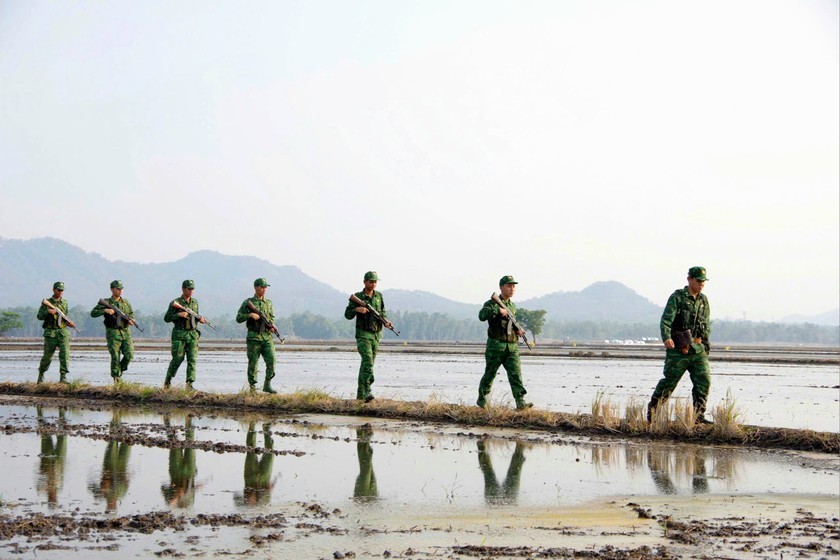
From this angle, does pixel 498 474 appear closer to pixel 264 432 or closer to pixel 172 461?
pixel 172 461

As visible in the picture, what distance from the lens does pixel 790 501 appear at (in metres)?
9.08

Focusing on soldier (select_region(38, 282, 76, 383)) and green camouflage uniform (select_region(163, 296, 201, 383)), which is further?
soldier (select_region(38, 282, 76, 383))

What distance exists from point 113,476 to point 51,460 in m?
1.39

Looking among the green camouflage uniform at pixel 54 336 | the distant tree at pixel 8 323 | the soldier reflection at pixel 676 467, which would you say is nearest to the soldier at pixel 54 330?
the green camouflage uniform at pixel 54 336

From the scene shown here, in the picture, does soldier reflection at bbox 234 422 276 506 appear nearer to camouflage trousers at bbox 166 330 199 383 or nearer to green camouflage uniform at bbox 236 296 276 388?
green camouflage uniform at bbox 236 296 276 388

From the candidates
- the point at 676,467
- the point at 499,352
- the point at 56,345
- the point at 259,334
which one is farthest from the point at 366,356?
the point at 56,345

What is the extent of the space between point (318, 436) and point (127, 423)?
10.8 feet

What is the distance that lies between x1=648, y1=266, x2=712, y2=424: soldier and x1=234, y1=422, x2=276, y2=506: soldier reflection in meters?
5.61

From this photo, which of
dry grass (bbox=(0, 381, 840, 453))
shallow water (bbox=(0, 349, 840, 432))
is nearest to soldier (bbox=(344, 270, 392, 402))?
dry grass (bbox=(0, 381, 840, 453))

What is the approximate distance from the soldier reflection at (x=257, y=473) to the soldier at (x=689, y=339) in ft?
18.4

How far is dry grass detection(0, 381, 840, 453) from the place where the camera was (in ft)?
43.2

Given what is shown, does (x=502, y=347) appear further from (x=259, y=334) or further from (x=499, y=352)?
(x=259, y=334)

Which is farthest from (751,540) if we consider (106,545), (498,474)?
(106,545)

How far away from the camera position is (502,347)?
15.4m
